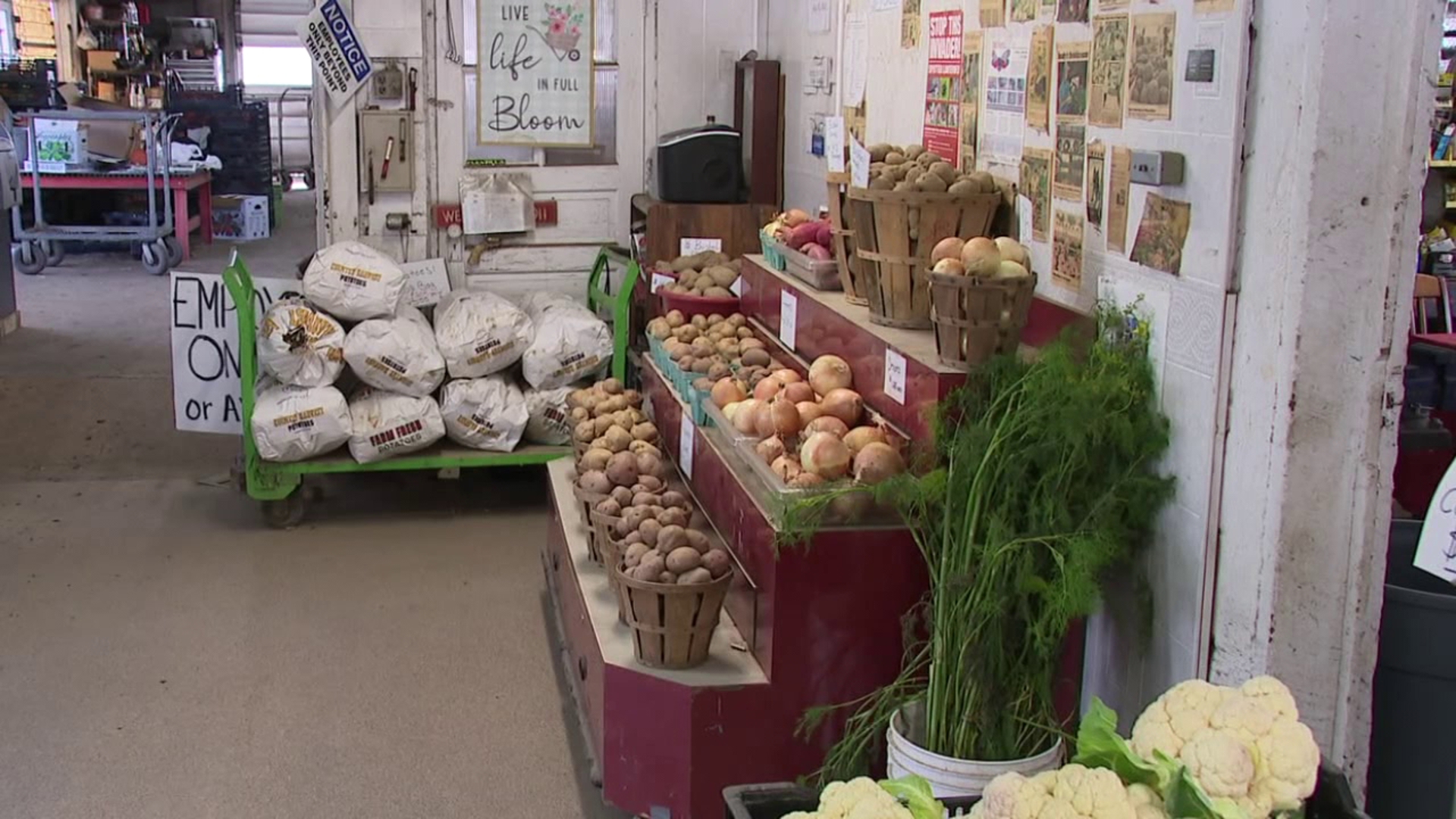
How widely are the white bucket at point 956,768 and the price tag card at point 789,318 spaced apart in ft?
4.89

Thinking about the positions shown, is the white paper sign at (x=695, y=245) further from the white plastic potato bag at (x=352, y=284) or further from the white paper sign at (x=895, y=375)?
the white paper sign at (x=895, y=375)

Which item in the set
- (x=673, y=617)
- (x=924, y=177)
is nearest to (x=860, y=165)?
(x=924, y=177)

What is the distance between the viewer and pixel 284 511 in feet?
17.3

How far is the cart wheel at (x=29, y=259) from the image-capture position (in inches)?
436

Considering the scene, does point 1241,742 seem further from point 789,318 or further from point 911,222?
point 789,318

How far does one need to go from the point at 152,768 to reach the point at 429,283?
2.59 metres

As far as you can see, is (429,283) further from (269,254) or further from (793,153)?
(269,254)

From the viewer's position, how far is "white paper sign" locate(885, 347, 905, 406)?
2.99 metres

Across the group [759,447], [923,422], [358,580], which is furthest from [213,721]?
[923,422]

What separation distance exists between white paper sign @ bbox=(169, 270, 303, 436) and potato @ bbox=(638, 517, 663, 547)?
107 inches

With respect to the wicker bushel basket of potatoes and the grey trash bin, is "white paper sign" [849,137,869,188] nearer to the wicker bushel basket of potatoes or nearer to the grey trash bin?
the wicker bushel basket of potatoes

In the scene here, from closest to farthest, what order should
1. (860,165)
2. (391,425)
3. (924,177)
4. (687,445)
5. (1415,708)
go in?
(1415,708) < (924,177) < (860,165) < (687,445) < (391,425)

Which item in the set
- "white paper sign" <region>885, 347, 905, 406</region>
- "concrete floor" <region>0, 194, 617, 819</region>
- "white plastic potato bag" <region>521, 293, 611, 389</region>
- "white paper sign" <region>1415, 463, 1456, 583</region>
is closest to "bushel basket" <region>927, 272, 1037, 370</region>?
"white paper sign" <region>885, 347, 905, 406</region>

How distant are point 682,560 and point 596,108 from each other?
3.44 metres
